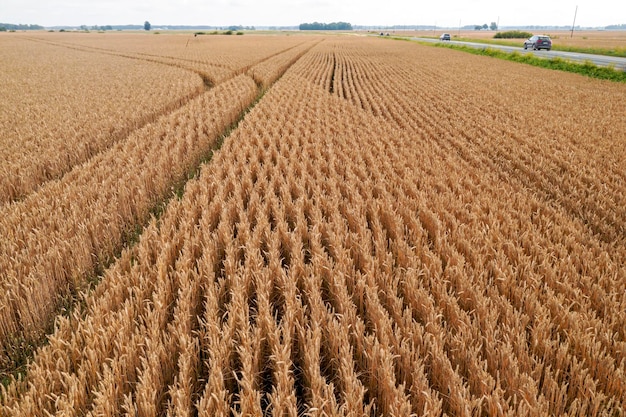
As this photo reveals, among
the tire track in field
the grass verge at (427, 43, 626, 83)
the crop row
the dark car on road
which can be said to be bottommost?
the tire track in field

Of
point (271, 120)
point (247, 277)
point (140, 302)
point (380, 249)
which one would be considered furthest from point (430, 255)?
point (271, 120)

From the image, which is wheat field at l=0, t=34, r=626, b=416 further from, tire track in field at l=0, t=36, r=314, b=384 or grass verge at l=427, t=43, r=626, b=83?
grass verge at l=427, t=43, r=626, b=83

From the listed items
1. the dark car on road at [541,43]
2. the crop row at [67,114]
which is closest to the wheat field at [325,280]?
the crop row at [67,114]

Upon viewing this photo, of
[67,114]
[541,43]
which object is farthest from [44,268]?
[541,43]

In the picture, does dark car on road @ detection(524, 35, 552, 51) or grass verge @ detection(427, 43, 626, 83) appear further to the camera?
dark car on road @ detection(524, 35, 552, 51)

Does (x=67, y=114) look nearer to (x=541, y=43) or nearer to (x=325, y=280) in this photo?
(x=325, y=280)

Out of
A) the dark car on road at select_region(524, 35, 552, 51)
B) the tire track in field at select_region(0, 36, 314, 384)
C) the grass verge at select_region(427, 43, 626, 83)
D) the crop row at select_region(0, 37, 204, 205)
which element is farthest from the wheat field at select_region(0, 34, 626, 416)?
the dark car on road at select_region(524, 35, 552, 51)

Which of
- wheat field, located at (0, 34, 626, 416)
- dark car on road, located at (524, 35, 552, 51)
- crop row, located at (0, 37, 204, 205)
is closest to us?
wheat field, located at (0, 34, 626, 416)

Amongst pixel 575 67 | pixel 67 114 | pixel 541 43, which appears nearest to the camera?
pixel 67 114
